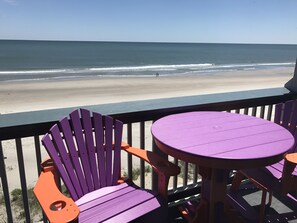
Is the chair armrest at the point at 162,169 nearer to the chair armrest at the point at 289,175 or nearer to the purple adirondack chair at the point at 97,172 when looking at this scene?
the purple adirondack chair at the point at 97,172

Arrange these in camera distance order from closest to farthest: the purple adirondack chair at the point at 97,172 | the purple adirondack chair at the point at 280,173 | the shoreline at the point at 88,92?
the purple adirondack chair at the point at 97,172
the purple adirondack chair at the point at 280,173
the shoreline at the point at 88,92

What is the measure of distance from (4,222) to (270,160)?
6.70 ft

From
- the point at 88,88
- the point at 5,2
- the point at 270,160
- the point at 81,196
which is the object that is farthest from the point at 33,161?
the point at 5,2

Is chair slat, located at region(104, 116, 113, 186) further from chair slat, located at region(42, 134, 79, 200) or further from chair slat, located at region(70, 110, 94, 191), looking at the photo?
chair slat, located at region(42, 134, 79, 200)

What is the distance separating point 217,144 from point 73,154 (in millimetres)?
815

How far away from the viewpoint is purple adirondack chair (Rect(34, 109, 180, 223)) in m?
1.46

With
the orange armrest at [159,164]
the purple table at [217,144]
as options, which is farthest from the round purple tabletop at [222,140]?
the orange armrest at [159,164]

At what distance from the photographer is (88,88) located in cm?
1279

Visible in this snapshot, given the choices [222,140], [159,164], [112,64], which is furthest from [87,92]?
[112,64]

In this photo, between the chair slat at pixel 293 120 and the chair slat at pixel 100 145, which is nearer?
the chair slat at pixel 100 145

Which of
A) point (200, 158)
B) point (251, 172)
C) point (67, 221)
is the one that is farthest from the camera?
point (251, 172)

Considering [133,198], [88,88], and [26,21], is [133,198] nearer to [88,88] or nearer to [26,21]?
[88,88]

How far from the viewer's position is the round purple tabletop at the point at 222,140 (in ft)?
4.36

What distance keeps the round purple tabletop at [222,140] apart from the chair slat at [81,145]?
434 mm
